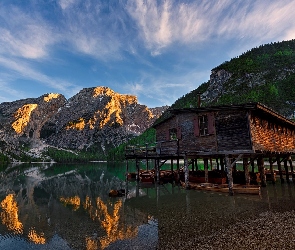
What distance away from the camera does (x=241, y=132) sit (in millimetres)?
21125

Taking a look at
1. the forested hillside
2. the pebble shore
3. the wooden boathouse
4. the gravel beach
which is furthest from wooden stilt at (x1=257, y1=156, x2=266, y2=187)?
the forested hillside

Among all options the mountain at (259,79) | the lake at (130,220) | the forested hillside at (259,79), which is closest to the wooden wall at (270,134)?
the lake at (130,220)

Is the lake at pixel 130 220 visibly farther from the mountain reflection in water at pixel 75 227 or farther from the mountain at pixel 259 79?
the mountain at pixel 259 79

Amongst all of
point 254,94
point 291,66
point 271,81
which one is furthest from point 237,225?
point 291,66

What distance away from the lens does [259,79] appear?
402 feet

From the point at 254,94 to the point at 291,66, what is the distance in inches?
1203

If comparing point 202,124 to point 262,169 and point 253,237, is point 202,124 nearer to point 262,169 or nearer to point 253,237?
point 262,169

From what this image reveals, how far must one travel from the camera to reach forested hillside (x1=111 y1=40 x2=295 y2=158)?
9678cm

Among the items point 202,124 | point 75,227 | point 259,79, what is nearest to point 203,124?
point 202,124

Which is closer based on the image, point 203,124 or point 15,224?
point 15,224

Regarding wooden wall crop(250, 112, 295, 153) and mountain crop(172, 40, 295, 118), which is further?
mountain crop(172, 40, 295, 118)

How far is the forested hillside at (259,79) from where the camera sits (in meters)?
96.8

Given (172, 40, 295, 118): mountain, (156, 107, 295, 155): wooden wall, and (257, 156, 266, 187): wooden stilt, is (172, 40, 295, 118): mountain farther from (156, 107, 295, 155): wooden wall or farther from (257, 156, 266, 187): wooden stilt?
(156, 107, 295, 155): wooden wall

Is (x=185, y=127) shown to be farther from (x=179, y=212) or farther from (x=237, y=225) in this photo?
(x=237, y=225)
